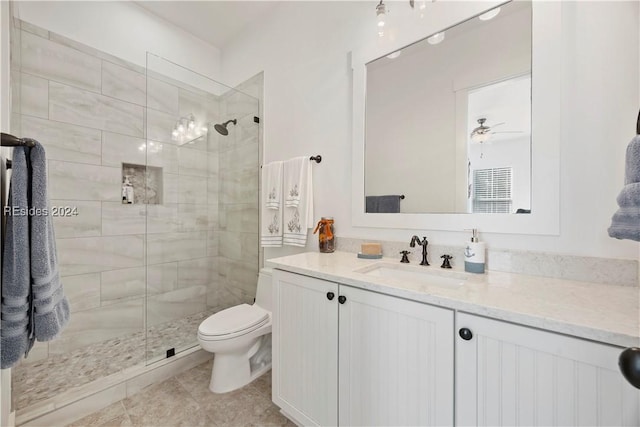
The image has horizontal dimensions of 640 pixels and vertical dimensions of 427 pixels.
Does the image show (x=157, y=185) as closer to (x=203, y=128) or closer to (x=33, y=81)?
(x=203, y=128)

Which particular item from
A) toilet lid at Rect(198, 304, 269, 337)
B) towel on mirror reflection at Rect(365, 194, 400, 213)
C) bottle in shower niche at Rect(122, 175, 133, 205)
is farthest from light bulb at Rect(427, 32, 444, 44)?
Answer: bottle in shower niche at Rect(122, 175, 133, 205)

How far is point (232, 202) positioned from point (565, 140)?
222cm

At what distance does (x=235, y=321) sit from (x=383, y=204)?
1201 millimetres

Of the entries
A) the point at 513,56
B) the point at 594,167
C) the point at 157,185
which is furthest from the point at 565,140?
the point at 157,185

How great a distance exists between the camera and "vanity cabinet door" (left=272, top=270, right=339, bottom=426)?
1125 millimetres

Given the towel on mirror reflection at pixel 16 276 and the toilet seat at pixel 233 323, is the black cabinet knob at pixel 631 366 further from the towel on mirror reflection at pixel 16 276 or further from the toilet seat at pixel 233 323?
the toilet seat at pixel 233 323

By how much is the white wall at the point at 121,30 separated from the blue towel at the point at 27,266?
197 cm

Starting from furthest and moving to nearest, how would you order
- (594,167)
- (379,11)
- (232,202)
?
(232,202), (379,11), (594,167)

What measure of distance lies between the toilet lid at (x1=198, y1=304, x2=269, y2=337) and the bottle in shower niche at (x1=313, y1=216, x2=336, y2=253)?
617 millimetres

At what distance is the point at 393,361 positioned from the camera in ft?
3.08

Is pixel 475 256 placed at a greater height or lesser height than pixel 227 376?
greater

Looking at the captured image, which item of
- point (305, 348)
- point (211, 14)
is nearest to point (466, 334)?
point (305, 348)

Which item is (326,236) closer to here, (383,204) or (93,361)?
(383,204)

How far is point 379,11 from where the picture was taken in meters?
1.27
